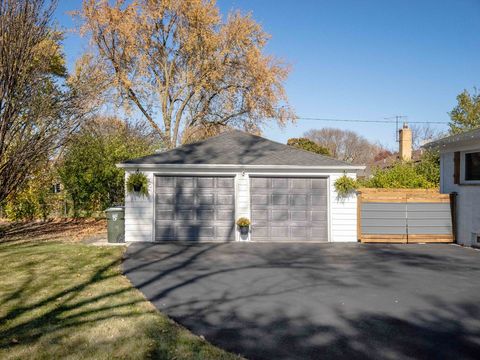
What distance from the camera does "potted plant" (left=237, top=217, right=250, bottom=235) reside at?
12.6 m

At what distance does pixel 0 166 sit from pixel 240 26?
1756cm

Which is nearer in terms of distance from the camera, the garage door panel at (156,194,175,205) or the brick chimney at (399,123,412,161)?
the garage door panel at (156,194,175,205)

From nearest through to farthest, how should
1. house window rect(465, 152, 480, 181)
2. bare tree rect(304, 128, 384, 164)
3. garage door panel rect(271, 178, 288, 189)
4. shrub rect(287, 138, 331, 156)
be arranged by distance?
house window rect(465, 152, 480, 181)
garage door panel rect(271, 178, 288, 189)
shrub rect(287, 138, 331, 156)
bare tree rect(304, 128, 384, 164)

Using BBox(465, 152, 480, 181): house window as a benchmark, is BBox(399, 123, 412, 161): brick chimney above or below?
above

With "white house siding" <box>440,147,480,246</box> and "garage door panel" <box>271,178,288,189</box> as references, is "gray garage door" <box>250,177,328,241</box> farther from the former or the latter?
"white house siding" <box>440,147,480,246</box>

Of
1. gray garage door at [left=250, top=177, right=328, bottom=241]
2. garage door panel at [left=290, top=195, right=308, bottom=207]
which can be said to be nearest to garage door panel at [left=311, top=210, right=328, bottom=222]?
gray garage door at [left=250, top=177, right=328, bottom=241]

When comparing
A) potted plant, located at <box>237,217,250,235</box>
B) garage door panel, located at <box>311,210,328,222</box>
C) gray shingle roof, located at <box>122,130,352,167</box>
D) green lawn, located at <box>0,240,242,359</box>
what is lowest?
green lawn, located at <box>0,240,242,359</box>

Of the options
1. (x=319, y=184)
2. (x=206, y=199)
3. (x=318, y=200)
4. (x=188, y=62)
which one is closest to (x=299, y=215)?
(x=318, y=200)

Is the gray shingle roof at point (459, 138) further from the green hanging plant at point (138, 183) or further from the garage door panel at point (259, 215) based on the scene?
the green hanging plant at point (138, 183)

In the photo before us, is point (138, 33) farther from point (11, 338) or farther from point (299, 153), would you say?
point (11, 338)

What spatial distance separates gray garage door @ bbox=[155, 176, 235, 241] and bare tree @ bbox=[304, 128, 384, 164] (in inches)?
1773

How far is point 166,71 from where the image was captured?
24453 millimetres

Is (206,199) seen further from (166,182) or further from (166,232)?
(166,232)

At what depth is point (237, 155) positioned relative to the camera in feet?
44.4
